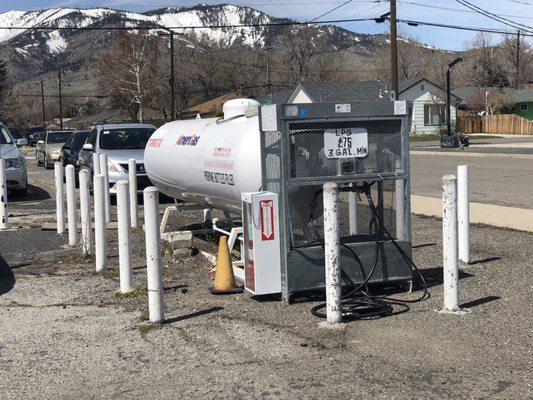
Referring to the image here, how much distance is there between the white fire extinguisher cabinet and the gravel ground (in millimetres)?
219

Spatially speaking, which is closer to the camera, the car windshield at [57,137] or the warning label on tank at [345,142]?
the warning label on tank at [345,142]

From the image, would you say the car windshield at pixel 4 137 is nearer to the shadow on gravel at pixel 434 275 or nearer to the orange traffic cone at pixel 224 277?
the orange traffic cone at pixel 224 277

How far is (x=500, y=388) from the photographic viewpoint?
5082 millimetres

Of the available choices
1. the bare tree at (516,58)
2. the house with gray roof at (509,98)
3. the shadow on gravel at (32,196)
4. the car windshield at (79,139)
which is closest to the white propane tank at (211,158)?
the shadow on gravel at (32,196)

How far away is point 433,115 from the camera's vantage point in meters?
75.6

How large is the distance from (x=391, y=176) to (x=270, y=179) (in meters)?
1.17

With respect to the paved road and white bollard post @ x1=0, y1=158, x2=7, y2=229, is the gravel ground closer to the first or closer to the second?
white bollard post @ x1=0, y1=158, x2=7, y2=229

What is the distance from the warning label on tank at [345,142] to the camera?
7.47 m

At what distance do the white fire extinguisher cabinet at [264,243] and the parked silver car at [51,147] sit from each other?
2686cm

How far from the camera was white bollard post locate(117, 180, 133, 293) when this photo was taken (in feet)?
25.9

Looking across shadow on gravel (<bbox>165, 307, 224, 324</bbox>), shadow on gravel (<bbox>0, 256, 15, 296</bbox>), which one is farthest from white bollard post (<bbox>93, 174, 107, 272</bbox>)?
shadow on gravel (<bbox>165, 307, 224, 324</bbox>)

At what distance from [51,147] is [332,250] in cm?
2935

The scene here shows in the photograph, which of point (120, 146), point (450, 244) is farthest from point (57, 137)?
point (450, 244)

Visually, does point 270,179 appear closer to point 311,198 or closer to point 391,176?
point 311,198
